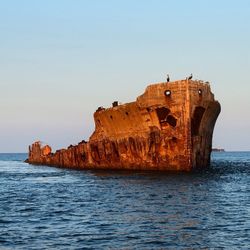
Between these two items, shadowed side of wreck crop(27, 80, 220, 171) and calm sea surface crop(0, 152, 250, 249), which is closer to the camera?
calm sea surface crop(0, 152, 250, 249)

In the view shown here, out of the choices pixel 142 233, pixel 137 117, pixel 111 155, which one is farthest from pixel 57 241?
pixel 111 155

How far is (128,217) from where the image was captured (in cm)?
1970

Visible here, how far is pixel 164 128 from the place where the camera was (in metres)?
42.8

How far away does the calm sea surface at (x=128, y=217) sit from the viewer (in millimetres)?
15281

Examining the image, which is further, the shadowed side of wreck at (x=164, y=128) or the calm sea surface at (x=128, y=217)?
the shadowed side of wreck at (x=164, y=128)

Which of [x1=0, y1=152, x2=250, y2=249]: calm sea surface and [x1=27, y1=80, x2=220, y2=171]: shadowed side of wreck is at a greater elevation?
[x1=27, y1=80, x2=220, y2=171]: shadowed side of wreck

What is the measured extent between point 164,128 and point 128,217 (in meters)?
23.5

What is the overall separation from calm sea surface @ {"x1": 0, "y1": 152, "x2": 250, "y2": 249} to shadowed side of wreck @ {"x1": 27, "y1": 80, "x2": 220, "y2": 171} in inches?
379

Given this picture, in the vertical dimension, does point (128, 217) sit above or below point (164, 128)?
below

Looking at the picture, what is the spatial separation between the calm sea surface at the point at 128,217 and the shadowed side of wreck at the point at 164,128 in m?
9.63

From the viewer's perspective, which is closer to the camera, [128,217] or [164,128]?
[128,217]

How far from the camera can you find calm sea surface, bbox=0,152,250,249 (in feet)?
50.1

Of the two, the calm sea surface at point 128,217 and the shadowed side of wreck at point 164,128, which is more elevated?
the shadowed side of wreck at point 164,128

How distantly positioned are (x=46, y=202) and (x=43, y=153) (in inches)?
2314
